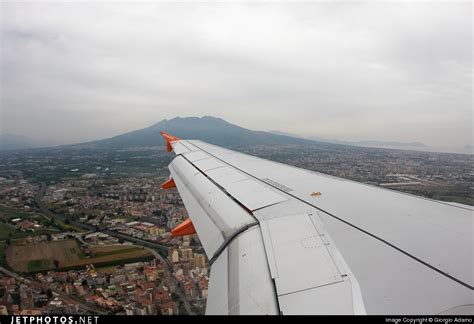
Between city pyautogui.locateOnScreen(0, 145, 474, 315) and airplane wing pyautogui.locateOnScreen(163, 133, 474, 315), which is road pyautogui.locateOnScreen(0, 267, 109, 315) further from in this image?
airplane wing pyautogui.locateOnScreen(163, 133, 474, 315)

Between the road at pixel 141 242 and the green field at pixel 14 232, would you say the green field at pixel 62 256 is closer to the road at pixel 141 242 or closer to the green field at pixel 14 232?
the road at pixel 141 242

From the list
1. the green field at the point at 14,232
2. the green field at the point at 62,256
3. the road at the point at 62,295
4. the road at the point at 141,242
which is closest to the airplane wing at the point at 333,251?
the road at the point at 141,242

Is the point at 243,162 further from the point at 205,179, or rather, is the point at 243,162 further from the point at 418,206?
the point at 418,206

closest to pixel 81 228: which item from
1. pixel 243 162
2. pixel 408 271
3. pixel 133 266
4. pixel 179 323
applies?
pixel 133 266

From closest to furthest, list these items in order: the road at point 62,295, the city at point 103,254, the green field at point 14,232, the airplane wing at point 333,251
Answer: the airplane wing at point 333,251
the road at point 62,295
the city at point 103,254
the green field at point 14,232

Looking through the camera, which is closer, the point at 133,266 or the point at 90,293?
the point at 90,293

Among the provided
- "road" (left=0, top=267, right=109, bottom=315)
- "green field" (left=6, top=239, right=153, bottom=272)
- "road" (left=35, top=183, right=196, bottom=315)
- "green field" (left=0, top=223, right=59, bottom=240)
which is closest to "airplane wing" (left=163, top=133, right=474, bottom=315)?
"road" (left=35, top=183, right=196, bottom=315)

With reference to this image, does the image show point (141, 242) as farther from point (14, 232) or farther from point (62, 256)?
point (14, 232)

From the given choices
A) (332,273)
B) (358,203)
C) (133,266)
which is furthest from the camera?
(133,266)

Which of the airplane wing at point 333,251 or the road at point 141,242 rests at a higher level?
the airplane wing at point 333,251
